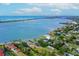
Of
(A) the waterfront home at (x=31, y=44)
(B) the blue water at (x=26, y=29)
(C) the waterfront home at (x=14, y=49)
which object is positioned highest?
(B) the blue water at (x=26, y=29)

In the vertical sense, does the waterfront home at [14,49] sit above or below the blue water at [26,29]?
below

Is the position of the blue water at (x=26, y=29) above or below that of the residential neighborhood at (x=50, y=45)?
above

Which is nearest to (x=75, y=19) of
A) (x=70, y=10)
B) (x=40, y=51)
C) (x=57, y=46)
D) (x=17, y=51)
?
(x=70, y=10)

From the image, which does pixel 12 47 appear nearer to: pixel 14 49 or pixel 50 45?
pixel 14 49

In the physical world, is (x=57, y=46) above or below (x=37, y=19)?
below

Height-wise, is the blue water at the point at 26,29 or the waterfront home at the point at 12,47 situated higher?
the blue water at the point at 26,29

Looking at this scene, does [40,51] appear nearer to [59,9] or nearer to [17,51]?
[17,51]

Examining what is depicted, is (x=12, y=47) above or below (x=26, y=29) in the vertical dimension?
below

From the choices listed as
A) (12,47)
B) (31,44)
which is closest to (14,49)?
(12,47)
